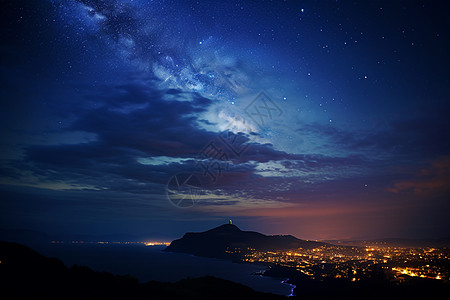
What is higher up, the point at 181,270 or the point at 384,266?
the point at 384,266

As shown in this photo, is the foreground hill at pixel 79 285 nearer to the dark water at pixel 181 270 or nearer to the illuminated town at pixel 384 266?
the dark water at pixel 181 270

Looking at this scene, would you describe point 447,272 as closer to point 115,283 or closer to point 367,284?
point 367,284

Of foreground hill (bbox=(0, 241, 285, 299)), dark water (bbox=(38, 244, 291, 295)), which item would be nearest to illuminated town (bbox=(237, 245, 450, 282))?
dark water (bbox=(38, 244, 291, 295))

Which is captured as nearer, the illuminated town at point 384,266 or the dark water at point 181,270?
the illuminated town at point 384,266

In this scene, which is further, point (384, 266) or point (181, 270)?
point (181, 270)

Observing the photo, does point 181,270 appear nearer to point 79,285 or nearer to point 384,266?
point 384,266

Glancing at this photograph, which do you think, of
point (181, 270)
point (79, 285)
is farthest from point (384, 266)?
point (79, 285)

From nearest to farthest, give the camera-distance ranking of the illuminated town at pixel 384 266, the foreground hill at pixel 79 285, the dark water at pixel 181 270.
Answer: the foreground hill at pixel 79 285, the illuminated town at pixel 384 266, the dark water at pixel 181 270

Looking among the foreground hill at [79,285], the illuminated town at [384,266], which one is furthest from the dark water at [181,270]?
the foreground hill at [79,285]
